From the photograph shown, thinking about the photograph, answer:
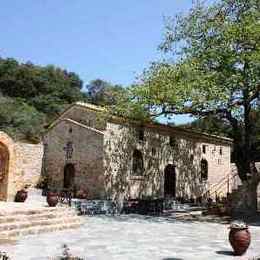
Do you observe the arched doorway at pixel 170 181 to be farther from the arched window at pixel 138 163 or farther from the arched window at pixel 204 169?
the arched window at pixel 204 169

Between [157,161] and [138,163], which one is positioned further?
[157,161]

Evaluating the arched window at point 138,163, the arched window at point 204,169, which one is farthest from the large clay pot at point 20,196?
the arched window at point 204,169

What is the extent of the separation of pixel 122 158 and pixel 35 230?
40.7ft

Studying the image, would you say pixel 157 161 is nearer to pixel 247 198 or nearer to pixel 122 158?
pixel 122 158

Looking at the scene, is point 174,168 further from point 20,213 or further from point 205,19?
point 20,213

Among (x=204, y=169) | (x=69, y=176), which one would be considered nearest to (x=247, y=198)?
(x=204, y=169)

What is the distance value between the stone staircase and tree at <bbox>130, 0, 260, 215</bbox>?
677cm

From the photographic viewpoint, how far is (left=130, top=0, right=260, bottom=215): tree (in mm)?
19203

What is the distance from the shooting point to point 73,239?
12.9 metres

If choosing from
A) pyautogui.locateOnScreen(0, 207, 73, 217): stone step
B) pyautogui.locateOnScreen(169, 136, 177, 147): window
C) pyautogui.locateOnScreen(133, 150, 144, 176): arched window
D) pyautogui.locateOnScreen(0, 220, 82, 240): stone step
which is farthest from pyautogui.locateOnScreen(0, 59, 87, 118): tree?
pyautogui.locateOnScreen(0, 220, 82, 240): stone step

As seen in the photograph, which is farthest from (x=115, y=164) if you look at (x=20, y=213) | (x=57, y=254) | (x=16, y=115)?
(x=16, y=115)

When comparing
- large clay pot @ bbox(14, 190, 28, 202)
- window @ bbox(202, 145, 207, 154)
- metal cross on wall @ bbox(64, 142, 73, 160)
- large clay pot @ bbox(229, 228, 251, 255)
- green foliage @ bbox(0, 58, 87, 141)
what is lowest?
large clay pot @ bbox(229, 228, 251, 255)

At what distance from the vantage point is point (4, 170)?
18.7 metres

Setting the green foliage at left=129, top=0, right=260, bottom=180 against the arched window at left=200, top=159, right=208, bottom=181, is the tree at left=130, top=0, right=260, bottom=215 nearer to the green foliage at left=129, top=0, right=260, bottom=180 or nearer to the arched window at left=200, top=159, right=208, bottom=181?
the green foliage at left=129, top=0, right=260, bottom=180
